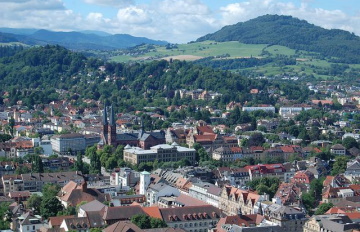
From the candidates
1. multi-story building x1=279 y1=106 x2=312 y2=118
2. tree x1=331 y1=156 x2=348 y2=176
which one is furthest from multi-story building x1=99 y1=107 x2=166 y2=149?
multi-story building x1=279 y1=106 x2=312 y2=118

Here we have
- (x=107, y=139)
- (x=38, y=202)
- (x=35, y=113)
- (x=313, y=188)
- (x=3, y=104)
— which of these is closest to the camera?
(x=38, y=202)

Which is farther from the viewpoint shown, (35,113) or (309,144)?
(35,113)

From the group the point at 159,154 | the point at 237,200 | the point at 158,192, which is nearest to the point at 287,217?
the point at 237,200

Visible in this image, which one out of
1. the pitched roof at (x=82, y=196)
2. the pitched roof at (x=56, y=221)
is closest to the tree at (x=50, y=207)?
the pitched roof at (x=82, y=196)

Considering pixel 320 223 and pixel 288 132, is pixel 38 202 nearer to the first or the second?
pixel 320 223

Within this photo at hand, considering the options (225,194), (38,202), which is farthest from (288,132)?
(38,202)

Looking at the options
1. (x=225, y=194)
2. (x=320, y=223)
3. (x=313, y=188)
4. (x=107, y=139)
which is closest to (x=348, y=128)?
(x=107, y=139)

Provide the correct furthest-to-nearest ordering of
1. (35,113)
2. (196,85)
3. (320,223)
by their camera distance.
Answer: (196,85), (35,113), (320,223)

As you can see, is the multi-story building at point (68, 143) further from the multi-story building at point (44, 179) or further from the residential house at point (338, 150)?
the residential house at point (338, 150)
